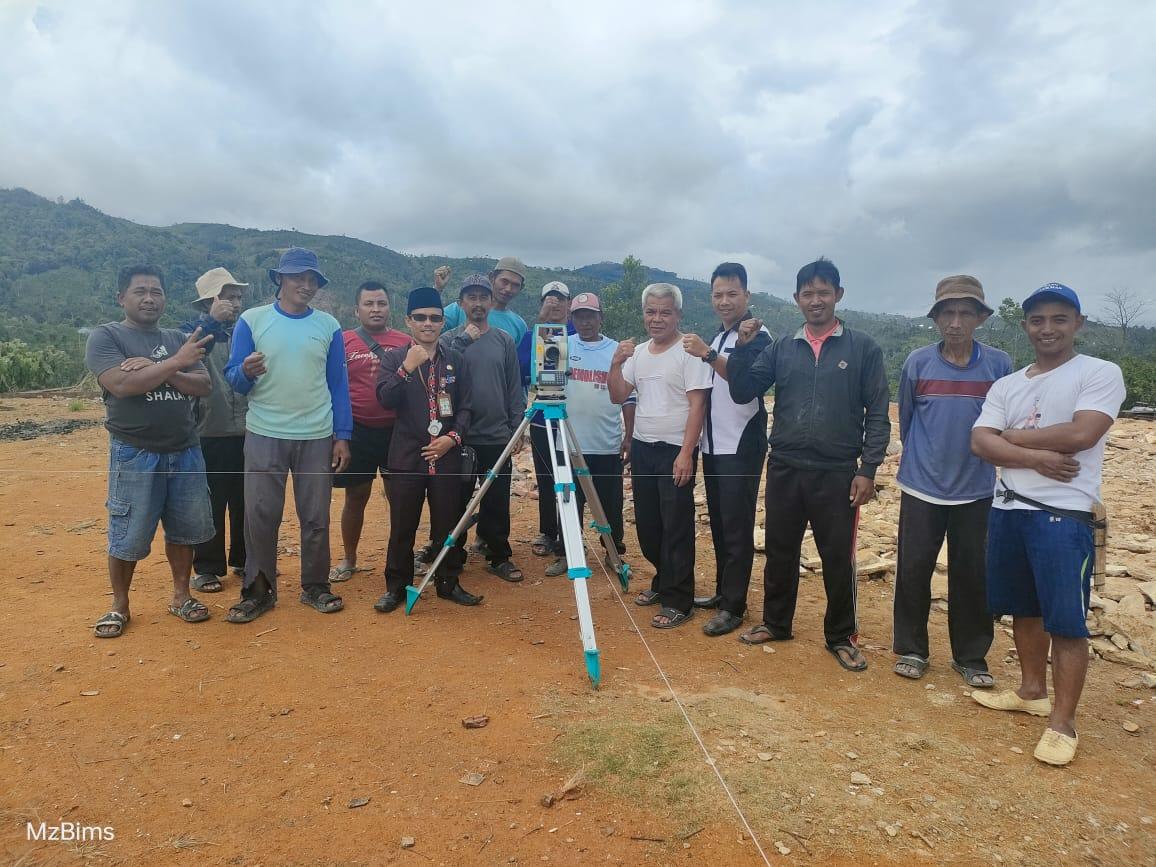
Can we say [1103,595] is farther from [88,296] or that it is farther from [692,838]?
[88,296]

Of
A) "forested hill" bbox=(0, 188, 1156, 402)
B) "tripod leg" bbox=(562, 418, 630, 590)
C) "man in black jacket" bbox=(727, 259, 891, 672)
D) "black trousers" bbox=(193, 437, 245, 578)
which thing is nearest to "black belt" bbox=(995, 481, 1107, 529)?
"man in black jacket" bbox=(727, 259, 891, 672)

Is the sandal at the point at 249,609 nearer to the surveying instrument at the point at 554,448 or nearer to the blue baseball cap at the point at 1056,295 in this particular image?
the surveying instrument at the point at 554,448

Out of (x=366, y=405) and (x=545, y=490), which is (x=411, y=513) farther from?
(x=545, y=490)

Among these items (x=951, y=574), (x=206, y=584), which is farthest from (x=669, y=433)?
(x=206, y=584)

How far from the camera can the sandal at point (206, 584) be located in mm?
4621

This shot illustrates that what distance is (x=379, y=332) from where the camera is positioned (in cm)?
503

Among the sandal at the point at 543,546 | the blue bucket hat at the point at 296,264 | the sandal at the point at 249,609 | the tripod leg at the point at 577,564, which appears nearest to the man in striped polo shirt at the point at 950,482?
the tripod leg at the point at 577,564

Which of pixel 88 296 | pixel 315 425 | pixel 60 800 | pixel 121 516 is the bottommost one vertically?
pixel 60 800

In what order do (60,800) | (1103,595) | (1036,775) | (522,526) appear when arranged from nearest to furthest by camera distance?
(60,800), (1036,775), (1103,595), (522,526)

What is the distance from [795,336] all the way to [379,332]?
3.10 metres

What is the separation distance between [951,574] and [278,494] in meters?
4.07

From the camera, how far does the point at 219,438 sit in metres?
4.66

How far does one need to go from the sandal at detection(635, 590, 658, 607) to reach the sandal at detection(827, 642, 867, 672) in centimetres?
123

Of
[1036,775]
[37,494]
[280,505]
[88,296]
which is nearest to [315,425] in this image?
[280,505]
